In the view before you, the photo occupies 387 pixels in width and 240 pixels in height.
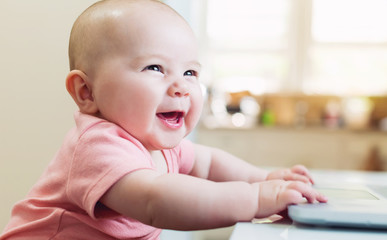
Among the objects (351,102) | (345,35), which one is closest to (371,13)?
(345,35)

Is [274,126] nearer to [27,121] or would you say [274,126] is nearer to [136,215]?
[27,121]

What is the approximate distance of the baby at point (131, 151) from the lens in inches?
22.3

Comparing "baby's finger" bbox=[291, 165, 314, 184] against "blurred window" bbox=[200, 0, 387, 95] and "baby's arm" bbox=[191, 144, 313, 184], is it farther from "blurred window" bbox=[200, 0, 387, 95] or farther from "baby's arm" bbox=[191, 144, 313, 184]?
"blurred window" bbox=[200, 0, 387, 95]

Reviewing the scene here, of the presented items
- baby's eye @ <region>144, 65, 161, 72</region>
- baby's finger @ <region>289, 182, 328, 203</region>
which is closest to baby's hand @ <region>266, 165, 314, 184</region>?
baby's finger @ <region>289, 182, 328, 203</region>

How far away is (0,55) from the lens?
Result: 3.22ft

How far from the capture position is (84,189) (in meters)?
0.61

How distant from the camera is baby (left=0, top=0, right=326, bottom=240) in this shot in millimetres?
566

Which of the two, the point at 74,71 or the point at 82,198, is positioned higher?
the point at 74,71

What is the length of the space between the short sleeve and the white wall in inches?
14.6

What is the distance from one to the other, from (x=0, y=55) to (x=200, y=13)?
157 inches

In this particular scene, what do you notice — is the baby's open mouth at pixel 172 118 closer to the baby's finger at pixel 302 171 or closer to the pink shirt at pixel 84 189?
the pink shirt at pixel 84 189

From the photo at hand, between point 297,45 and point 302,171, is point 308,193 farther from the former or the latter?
point 297,45

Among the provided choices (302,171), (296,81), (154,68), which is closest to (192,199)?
(154,68)

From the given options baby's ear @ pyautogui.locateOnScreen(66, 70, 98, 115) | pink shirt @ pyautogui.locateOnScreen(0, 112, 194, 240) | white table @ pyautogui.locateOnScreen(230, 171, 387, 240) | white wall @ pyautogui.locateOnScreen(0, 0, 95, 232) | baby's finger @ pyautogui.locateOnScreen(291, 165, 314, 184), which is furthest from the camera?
white wall @ pyautogui.locateOnScreen(0, 0, 95, 232)
